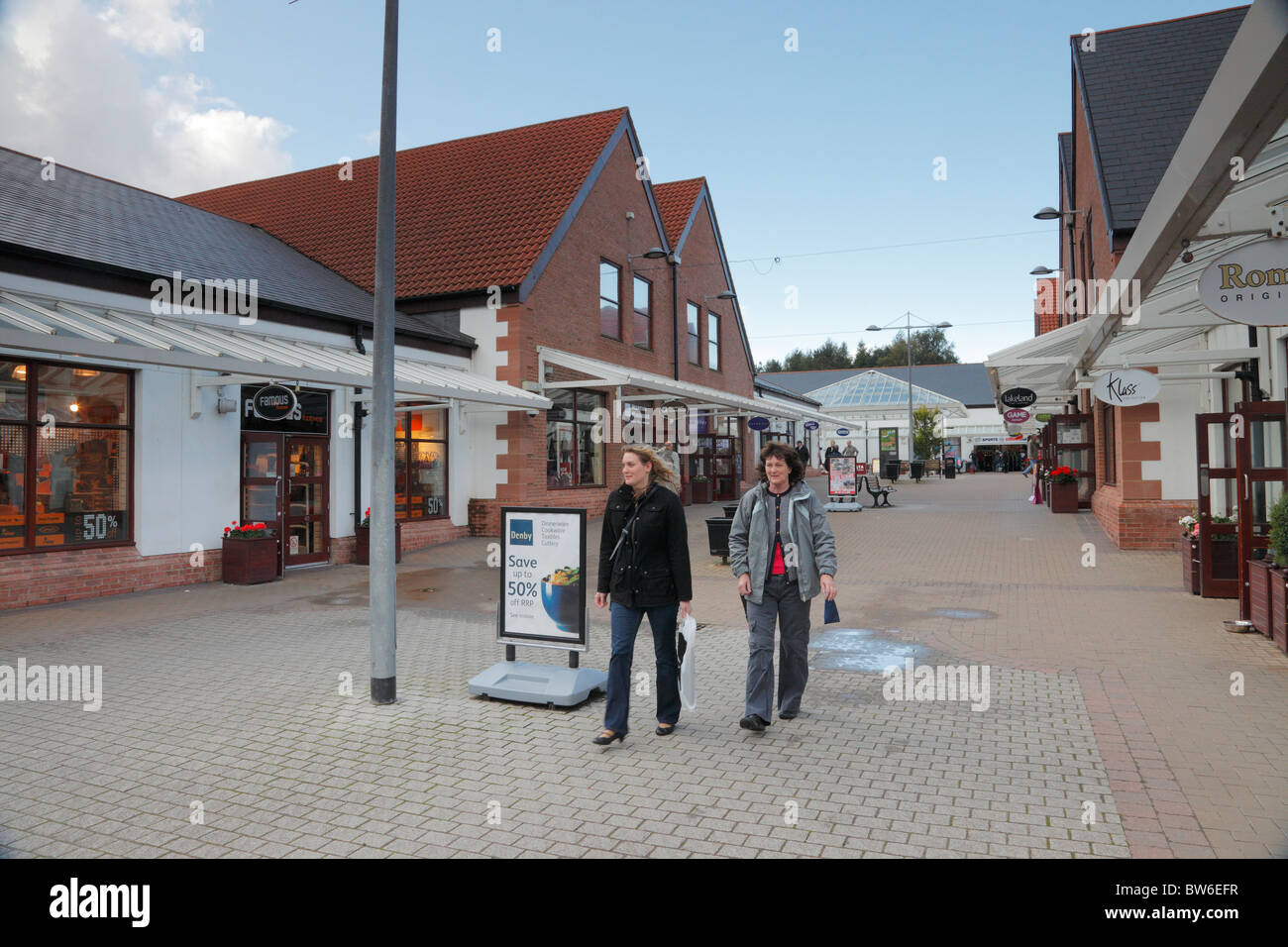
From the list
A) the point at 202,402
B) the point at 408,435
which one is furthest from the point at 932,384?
the point at 202,402

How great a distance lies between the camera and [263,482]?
13688mm

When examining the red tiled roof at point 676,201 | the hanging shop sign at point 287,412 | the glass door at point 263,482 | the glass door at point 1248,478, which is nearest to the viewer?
the glass door at point 1248,478

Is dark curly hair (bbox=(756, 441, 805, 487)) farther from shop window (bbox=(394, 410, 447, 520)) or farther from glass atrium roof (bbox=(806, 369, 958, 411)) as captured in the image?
glass atrium roof (bbox=(806, 369, 958, 411))

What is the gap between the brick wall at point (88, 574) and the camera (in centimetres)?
1031

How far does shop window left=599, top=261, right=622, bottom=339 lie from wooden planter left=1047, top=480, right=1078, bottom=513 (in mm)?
11703

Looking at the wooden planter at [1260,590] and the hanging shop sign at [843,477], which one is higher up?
the hanging shop sign at [843,477]

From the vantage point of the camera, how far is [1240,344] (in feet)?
38.8

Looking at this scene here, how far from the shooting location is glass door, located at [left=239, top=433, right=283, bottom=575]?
13.3m

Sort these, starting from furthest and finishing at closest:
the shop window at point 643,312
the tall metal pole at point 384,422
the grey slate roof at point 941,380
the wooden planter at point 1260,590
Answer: the grey slate roof at point 941,380 < the shop window at point 643,312 < the wooden planter at point 1260,590 < the tall metal pole at point 384,422

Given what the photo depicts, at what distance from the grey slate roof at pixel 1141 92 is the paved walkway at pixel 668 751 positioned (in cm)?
867

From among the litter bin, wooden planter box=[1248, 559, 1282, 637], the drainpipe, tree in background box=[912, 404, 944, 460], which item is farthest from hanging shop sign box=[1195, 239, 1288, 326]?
tree in background box=[912, 404, 944, 460]

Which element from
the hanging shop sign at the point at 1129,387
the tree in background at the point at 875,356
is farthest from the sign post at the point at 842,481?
the tree in background at the point at 875,356

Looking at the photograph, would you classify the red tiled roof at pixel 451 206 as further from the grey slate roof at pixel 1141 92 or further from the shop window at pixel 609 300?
the grey slate roof at pixel 1141 92

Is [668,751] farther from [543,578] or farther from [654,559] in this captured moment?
[543,578]
